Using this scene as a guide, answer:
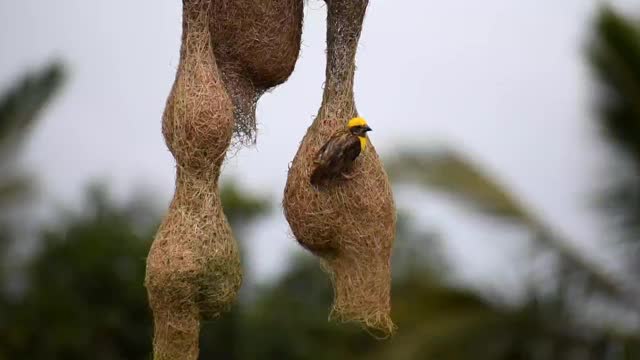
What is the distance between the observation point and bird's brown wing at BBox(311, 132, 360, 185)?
12.2ft

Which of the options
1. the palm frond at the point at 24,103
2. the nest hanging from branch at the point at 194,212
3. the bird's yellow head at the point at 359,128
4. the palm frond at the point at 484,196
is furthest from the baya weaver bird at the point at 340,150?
the palm frond at the point at 24,103

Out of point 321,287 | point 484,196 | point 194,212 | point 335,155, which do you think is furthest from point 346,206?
point 321,287

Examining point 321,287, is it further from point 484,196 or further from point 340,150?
point 340,150

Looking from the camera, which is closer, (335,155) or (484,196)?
(335,155)

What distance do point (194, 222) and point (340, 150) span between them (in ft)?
1.64

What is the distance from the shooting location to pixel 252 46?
3.81m

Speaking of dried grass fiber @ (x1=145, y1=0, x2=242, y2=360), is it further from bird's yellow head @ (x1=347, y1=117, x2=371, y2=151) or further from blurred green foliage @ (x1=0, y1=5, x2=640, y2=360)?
blurred green foliage @ (x1=0, y1=5, x2=640, y2=360)

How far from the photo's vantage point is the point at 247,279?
9.87 meters

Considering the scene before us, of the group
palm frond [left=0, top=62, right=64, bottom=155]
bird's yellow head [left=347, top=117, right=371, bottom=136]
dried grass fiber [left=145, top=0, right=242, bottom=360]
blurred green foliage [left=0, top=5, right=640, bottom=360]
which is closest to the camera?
dried grass fiber [left=145, top=0, right=242, bottom=360]

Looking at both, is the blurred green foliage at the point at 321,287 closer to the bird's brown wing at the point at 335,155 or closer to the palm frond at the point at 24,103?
the palm frond at the point at 24,103

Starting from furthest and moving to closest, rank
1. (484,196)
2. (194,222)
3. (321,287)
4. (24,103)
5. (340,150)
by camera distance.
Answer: (321,287), (24,103), (484,196), (340,150), (194,222)

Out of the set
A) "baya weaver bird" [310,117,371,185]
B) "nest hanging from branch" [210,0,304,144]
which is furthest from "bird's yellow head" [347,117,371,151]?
"nest hanging from branch" [210,0,304,144]

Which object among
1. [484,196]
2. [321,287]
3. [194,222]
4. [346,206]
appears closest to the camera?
[194,222]

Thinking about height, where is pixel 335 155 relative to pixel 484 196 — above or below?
above
